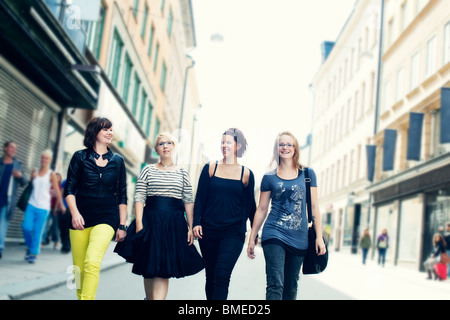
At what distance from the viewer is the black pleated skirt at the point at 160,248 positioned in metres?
4.68

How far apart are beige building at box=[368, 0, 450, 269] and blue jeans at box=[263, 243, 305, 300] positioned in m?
13.8

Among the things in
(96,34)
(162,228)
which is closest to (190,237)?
(162,228)

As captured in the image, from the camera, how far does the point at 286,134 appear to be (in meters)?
5.04

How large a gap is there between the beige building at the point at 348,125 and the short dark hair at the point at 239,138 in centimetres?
2499

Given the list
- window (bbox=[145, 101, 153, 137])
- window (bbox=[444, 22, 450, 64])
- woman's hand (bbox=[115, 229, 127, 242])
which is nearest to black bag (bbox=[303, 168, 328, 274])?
woman's hand (bbox=[115, 229, 127, 242])

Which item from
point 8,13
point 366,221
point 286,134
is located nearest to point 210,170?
point 286,134

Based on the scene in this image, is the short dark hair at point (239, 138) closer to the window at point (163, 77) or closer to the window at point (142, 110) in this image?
the window at point (142, 110)

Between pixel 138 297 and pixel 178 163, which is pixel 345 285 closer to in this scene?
pixel 138 297

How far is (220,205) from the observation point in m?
4.99

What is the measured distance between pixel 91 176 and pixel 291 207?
1.68m

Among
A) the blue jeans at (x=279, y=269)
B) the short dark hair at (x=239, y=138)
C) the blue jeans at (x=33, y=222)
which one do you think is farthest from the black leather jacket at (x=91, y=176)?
the blue jeans at (x=33, y=222)

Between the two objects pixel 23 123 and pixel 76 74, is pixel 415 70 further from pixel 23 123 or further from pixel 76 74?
pixel 23 123

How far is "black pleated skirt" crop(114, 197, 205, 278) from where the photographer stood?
4.68m
